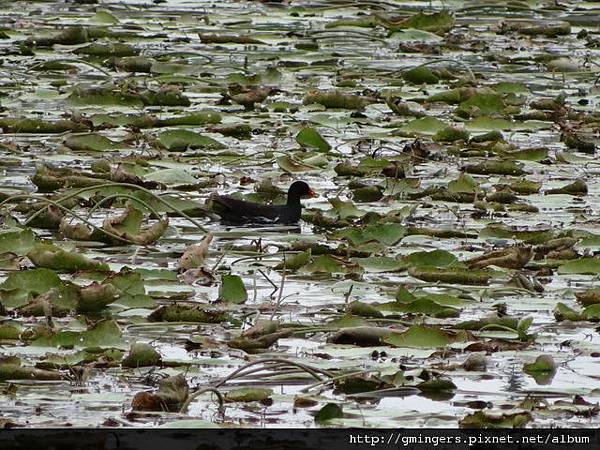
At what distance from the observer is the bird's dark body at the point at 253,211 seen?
910 cm

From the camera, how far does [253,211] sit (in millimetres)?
9266

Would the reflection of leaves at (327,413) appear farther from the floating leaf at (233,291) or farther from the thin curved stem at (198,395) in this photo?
the floating leaf at (233,291)

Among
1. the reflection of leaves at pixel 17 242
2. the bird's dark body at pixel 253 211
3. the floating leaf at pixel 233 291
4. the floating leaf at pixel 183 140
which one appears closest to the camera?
the floating leaf at pixel 233 291

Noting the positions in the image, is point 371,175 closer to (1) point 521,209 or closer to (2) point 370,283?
(1) point 521,209

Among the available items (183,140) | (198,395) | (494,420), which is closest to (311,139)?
(183,140)

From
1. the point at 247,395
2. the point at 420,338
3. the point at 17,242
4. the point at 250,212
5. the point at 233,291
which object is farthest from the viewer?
the point at 250,212

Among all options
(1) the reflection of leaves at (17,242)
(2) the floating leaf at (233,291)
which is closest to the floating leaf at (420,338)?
(2) the floating leaf at (233,291)

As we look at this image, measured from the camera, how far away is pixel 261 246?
334 inches

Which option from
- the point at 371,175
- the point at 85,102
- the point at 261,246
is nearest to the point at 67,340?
the point at 261,246

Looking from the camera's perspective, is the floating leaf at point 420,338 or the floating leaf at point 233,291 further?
the floating leaf at point 233,291

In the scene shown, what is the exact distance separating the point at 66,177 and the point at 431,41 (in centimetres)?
712

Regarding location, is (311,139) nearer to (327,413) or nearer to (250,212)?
(250,212)

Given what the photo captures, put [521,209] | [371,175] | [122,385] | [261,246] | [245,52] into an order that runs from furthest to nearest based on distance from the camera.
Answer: [245,52], [371,175], [521,209], [261,246], [122,385]

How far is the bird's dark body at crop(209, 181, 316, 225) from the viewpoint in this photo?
9.10m
